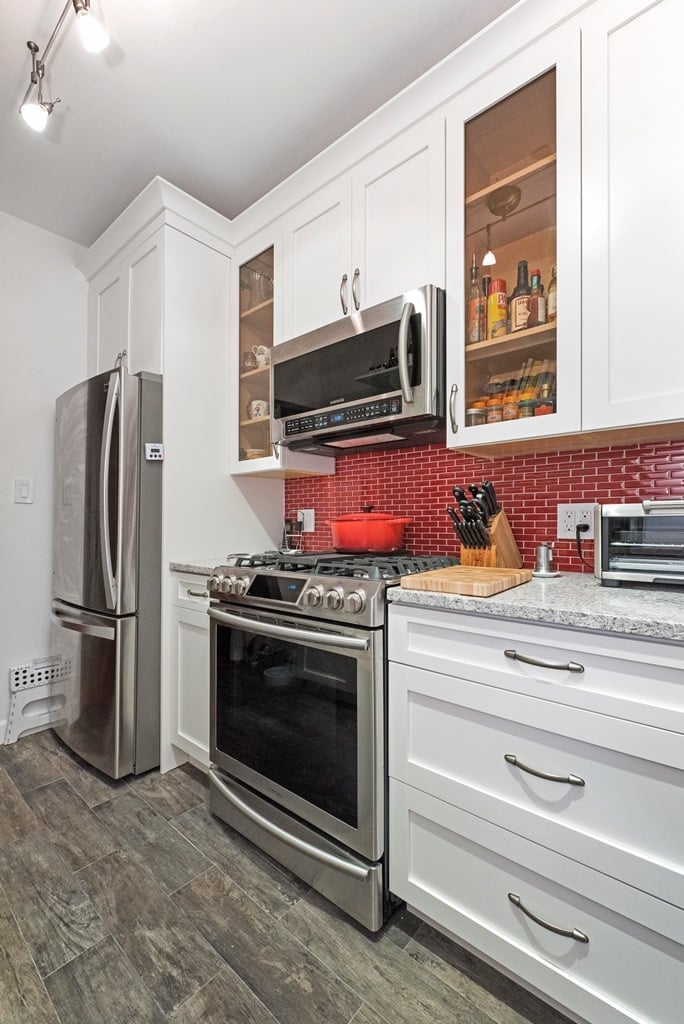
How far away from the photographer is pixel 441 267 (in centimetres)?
155

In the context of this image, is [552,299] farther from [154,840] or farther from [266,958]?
[154,840]

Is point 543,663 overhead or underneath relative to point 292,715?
overhead

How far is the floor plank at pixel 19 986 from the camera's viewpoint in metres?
1.05

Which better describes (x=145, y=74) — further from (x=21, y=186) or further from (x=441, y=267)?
(x=441, y=267)

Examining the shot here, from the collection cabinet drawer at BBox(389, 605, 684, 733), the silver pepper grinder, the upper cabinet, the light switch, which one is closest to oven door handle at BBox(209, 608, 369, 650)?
cabinet drawer at BBox(389, 605, 684, 733)

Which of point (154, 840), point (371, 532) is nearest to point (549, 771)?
point (371, 532)

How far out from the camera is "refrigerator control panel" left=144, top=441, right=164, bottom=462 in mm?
2031

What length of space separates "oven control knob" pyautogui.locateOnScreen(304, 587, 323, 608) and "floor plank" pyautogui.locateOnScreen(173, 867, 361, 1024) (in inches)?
34.9

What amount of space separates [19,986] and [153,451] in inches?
67.0

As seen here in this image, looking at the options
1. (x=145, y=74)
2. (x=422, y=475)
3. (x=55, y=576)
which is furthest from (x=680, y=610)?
(x=55, y=576)

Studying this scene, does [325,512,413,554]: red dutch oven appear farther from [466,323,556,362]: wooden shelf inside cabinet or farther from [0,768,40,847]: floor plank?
[0,768,40,847]: floor plank

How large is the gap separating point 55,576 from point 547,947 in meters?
2.47

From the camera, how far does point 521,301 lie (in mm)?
1423

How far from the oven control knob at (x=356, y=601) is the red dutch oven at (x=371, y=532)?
1.95ft
